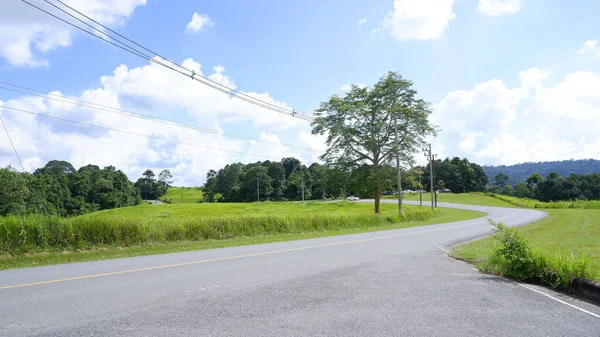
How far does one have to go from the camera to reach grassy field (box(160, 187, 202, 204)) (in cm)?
13888

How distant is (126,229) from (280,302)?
11369 mm

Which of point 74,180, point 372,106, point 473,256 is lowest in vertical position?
point 473,256

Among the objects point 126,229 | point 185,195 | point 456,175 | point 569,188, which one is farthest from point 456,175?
point 126,229

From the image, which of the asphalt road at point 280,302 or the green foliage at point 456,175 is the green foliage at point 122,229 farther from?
the green foliage at point 456,175

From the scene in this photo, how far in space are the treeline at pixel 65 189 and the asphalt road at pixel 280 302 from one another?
49233 mm

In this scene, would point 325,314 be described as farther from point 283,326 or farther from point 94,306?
point 94,306

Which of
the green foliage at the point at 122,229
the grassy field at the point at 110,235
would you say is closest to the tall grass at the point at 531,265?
the grassy field at the point at 110,235

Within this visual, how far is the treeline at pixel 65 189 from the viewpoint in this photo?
2176 inches

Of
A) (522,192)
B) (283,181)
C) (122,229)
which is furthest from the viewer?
(522,192)

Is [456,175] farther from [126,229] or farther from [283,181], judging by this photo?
[126,229]

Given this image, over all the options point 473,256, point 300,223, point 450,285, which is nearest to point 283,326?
point 450,285

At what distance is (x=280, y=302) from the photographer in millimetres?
6070

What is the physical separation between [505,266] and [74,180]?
296 feet

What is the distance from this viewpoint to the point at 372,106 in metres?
40.8
